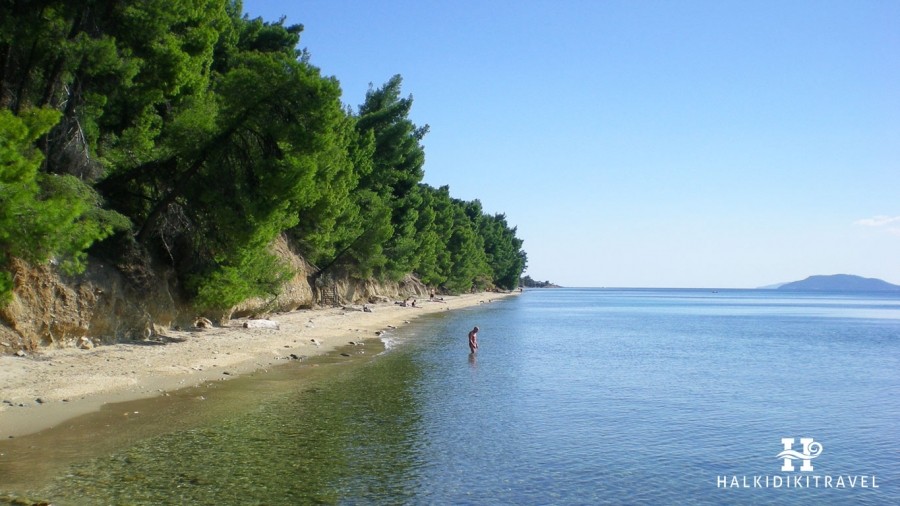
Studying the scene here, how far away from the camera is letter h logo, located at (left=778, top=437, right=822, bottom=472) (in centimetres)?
1230

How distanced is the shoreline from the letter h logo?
574 inches

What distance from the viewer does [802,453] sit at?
43.4ft

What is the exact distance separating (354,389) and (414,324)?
28079 millimetres

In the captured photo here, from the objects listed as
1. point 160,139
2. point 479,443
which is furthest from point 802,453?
point 160,139

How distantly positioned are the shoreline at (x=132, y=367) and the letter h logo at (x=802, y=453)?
14.6m

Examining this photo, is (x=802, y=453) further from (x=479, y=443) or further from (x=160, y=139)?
(x=160, y=139)

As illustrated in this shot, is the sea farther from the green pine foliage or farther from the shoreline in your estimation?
the green pine foliage

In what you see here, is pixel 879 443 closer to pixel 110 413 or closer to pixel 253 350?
pixel 110 413

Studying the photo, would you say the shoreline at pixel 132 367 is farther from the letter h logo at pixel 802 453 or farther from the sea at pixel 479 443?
the letter h logo at pixel 802 453

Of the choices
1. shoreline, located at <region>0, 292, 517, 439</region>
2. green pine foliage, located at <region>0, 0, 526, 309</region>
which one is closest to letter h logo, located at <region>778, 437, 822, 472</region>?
shoreline, located at <region>0, 292, 517, 439</region>

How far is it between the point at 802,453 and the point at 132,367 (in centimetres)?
1713

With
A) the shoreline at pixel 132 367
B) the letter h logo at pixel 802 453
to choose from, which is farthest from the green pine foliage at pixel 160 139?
the letter h logo at pixel 802 453

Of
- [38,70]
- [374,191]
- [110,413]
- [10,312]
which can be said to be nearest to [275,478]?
[110,413]

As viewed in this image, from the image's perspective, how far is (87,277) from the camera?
1920 cm
